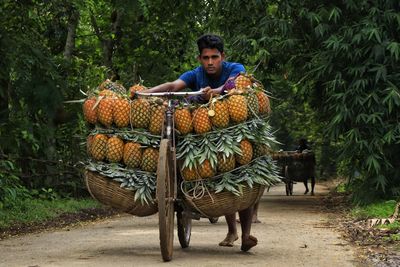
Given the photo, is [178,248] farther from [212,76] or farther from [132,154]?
[212,76]

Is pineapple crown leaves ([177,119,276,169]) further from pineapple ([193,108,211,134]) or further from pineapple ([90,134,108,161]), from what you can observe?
pineapple ([90,134,108,161])

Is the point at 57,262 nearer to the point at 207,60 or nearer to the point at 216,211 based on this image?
the point at 216,211

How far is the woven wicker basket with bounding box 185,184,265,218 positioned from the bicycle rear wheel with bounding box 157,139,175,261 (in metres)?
0.26

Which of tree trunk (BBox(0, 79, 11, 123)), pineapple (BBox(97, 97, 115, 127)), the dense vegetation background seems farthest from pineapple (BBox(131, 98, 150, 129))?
tree trunk (BBox(0, 79, 11, 123))

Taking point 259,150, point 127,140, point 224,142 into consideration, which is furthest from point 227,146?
point 127,140

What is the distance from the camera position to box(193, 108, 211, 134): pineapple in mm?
7340

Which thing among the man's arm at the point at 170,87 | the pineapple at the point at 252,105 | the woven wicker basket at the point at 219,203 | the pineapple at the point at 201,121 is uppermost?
the man's arm at the point at 170,87

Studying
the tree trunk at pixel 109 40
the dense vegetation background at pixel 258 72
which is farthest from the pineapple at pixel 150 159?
the tree trunk at pixel 109 40

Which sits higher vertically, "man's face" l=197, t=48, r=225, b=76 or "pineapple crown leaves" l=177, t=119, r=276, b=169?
"man's face" l=197, t=48, r=225, b=76

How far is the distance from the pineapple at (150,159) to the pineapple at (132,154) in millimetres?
56

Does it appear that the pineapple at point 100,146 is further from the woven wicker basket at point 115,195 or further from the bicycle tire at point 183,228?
the bicycle tire at point 183,228

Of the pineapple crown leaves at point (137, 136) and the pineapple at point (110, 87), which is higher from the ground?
the pineapple at point (110, 87)

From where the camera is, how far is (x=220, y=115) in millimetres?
7332

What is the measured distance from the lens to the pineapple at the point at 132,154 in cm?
746
